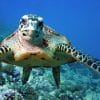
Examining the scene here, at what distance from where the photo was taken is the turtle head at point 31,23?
6.83 metres

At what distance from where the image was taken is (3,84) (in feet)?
31.6

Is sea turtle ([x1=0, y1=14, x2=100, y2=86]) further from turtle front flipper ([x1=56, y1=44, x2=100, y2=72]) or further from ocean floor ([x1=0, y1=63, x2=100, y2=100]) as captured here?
ocean floor ([x1=0, y1=63, x2=100, y2=100])

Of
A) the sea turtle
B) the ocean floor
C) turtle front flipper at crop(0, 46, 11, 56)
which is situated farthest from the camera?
the ocean floor

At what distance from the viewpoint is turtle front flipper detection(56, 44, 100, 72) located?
275 inches

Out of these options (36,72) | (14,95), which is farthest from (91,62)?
(36,72)

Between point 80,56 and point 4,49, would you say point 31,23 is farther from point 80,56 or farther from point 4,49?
point 80,56

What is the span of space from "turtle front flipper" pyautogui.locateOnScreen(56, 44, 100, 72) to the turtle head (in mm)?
1131

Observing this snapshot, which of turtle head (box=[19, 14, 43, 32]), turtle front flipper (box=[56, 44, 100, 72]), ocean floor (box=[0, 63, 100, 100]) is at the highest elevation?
turtle head (box=[19, 14, 43, 32])

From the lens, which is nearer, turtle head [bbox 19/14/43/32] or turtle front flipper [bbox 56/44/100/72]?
turtle head [bbox 19/14/43/32]

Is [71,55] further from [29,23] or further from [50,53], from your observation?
[29,23]

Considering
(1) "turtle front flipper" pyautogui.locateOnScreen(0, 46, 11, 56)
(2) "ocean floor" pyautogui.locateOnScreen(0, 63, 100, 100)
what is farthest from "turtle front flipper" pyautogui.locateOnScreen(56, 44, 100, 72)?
(2) "ocean floor" pyautogui.locateOnScreen(0, 63, 100, 100)

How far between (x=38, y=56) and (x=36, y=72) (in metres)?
5.49

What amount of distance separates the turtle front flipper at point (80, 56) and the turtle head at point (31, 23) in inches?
44.5

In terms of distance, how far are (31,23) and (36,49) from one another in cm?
87
